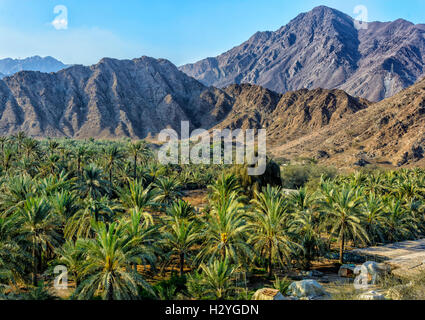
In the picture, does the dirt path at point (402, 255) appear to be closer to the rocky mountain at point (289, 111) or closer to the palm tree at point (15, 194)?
the palm tree at point (15, 194)

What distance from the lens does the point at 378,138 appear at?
8344 cm

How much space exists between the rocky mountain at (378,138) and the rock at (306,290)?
210ft

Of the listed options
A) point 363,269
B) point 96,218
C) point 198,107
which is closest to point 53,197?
point 96,218

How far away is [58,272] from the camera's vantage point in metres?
18.5

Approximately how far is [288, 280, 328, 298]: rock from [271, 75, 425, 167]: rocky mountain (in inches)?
2524

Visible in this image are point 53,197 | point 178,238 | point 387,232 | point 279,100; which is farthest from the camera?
point 279,100

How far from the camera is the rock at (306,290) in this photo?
49.8 ft

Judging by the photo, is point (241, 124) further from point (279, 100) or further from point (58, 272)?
point (58, 272)

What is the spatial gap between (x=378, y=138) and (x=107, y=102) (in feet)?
386

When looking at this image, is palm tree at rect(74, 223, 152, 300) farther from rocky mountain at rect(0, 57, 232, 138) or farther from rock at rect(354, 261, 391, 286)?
rocky mountain at rect(0, 57, 232, 138)

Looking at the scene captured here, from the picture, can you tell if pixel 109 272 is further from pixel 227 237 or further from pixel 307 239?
pixel 307 239

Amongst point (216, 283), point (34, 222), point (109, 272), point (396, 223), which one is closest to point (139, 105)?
point (396, 223)

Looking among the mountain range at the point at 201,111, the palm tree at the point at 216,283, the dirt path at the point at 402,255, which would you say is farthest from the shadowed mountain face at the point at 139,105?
the palm tree at the point at 216,283
